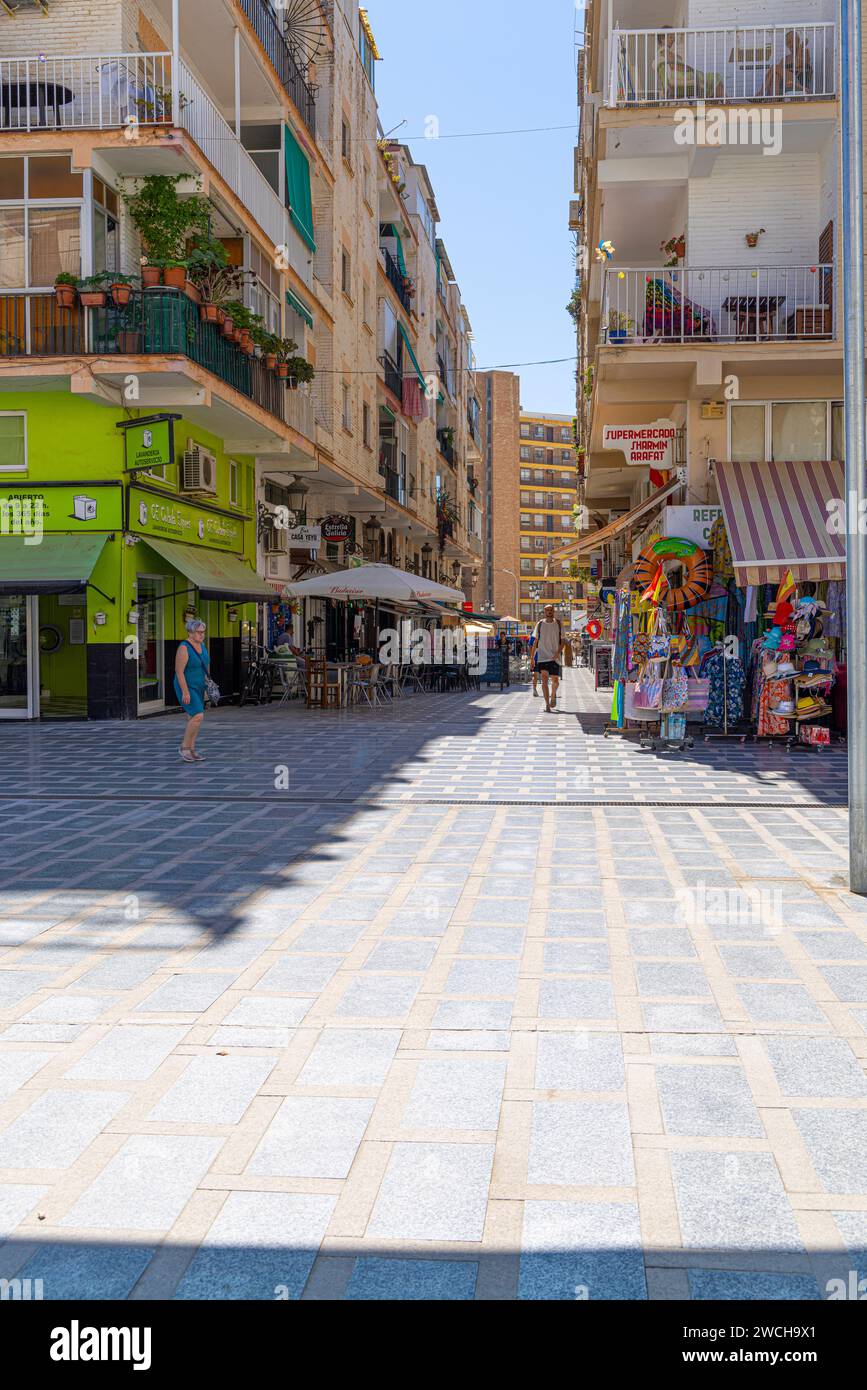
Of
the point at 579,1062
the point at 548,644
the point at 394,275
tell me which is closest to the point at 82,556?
the point at 548,644

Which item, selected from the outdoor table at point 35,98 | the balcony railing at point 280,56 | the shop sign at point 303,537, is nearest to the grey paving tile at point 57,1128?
the outdoor table at point 35,98

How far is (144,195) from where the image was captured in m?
19.2

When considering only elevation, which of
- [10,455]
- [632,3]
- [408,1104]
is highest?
[632,3]

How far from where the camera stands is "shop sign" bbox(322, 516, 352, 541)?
3103 centimetres

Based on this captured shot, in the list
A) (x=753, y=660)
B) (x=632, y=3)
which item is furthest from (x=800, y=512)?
(x=632, y=3)

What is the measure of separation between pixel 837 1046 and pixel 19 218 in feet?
60.0

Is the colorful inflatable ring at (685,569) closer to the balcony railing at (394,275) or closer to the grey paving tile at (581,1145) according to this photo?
the grey paving tile at (581,1145)

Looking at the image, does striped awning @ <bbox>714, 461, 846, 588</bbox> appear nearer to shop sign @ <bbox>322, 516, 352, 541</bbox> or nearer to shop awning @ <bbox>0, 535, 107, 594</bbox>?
shop awning @ <bbox>0, 535, 107, 594</bbox>

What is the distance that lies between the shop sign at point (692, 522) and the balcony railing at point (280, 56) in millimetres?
12552

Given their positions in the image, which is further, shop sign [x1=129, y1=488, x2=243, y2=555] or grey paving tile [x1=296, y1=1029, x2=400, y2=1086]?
shop sign [x1=129, y1=488, x2=243, y2=555]

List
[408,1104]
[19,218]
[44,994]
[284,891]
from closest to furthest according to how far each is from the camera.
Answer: [408,1104]
[44,994]
[284,891]
[19,218]

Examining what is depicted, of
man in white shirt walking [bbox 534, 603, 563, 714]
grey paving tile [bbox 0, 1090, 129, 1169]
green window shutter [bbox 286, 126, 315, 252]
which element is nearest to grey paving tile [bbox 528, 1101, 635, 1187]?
grey paving tile [bbox 0, 1090, 129, 1169]

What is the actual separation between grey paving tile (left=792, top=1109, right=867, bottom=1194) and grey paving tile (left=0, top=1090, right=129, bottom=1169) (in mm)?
2109

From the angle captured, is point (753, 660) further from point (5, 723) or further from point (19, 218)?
point (19, 218)
